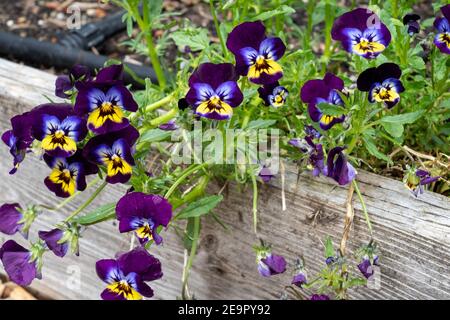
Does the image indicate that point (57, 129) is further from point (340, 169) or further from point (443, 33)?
point (443, 33)

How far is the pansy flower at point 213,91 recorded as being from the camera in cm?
106

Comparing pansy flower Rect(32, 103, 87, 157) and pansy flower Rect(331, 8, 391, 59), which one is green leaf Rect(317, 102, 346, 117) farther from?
pansy flower Rect(32, 103, 87, 157)

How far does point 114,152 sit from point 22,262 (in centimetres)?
23

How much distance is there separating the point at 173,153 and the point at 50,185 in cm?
22

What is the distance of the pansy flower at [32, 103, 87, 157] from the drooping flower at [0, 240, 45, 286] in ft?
0.52

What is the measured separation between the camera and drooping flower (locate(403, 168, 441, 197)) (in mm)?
1116

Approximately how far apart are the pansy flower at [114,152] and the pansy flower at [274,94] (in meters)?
0.22

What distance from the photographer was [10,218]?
45.8 inches

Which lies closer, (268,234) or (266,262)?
(266,262)

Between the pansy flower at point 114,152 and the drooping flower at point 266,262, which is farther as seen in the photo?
the drooping flower at point 266,262

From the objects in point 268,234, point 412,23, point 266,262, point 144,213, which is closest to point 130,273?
point 144,213

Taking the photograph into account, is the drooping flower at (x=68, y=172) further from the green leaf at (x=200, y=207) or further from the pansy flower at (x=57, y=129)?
the green leaf at (x=200, y=207)

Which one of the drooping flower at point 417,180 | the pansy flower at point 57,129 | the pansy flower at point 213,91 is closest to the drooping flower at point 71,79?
the pansy flower at point 57,129

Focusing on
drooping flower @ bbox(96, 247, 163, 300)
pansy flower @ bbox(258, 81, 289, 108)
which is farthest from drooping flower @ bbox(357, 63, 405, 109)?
drooping flower @ bbox(96, 247, 163, 300)
